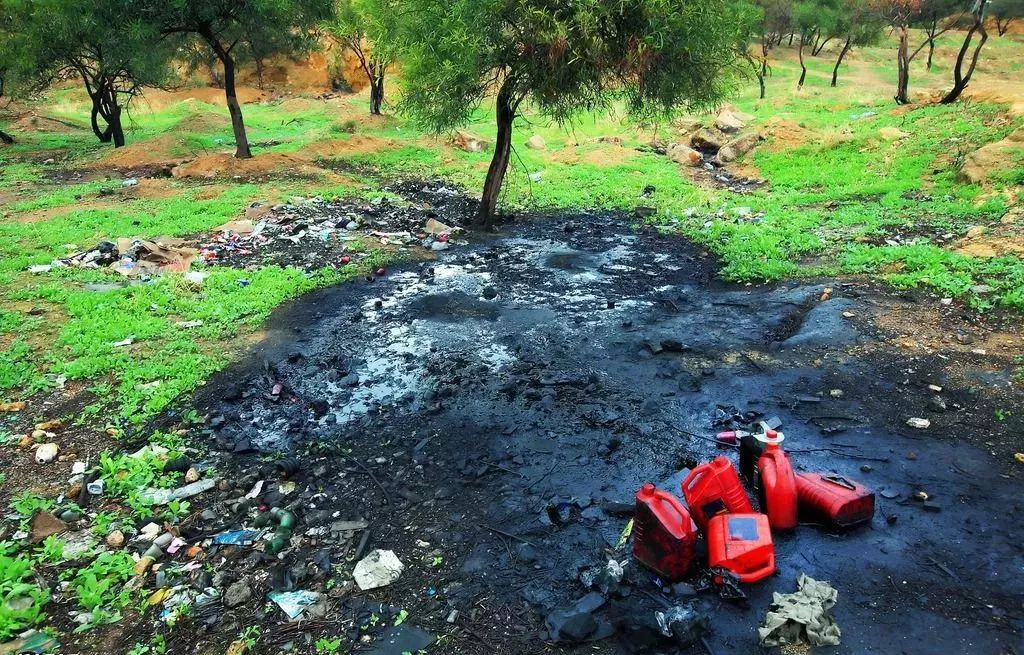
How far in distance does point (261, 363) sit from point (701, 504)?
4647 millimetres

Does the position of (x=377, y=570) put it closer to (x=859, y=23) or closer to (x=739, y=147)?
(x=739, y=147)

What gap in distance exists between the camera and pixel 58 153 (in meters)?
19.1

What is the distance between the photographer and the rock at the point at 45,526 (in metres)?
4.04

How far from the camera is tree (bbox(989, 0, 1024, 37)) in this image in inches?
1471

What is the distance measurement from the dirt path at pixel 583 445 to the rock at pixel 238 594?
2.1 inches

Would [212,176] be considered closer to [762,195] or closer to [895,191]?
[762,195]

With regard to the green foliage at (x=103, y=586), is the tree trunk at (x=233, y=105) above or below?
above

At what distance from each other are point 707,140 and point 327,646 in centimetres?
1896

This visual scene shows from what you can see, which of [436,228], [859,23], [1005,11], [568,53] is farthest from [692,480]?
[1005,11]

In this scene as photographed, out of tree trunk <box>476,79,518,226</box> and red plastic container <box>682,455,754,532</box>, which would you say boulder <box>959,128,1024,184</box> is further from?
red plastic container <box>682,455,754,532</box>

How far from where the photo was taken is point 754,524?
3.56 metres

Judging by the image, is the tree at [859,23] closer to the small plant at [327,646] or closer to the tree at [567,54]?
the tree at [567,54]

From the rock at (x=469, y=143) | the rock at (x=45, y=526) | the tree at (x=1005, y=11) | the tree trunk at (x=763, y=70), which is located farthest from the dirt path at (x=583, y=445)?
the tree at (x=1005, y=11)

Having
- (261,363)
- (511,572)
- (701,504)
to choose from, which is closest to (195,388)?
(261,363)
